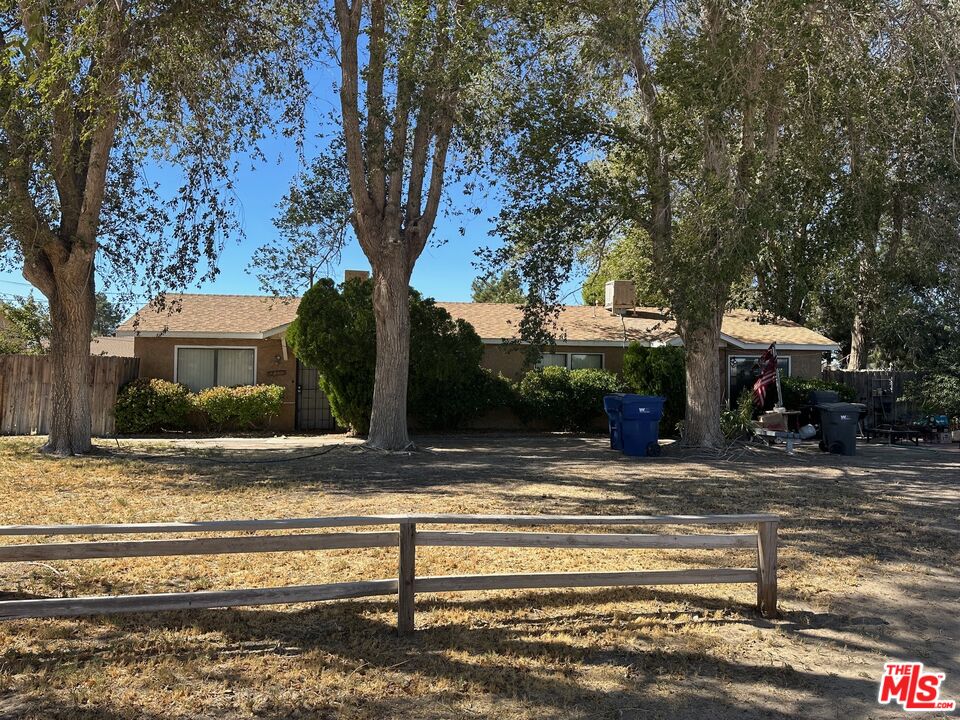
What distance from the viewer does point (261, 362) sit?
2177 cm

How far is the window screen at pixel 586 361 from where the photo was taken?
23.3 m

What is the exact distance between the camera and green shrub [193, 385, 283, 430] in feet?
65.3

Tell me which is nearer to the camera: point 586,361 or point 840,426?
point 840,426

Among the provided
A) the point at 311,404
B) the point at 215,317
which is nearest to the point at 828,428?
the point at 311,404

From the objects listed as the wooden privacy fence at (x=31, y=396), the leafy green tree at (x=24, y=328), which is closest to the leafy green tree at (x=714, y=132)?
the wooden privacy fence at (x=31, y=396)

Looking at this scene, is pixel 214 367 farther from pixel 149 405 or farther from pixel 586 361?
pixel 586 361

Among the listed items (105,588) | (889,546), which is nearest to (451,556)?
(105,588)

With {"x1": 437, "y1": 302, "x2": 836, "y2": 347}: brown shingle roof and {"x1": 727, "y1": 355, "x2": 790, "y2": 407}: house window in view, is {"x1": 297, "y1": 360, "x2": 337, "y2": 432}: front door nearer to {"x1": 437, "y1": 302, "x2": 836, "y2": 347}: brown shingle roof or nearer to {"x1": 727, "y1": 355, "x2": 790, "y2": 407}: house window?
{"x1": 437, "y1": 302, "x2": 836, "y2": 347}: brown shingle roof

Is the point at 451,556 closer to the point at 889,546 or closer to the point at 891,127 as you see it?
the point at 889,546

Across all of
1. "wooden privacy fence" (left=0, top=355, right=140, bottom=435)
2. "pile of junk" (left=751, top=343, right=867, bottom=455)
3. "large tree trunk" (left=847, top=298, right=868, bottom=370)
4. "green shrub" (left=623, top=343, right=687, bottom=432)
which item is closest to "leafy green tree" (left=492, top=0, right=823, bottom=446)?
"pile of junk" (left=751, top=343, right=867, bottom=455)

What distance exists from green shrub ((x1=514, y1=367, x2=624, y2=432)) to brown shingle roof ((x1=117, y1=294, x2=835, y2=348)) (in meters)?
1.18

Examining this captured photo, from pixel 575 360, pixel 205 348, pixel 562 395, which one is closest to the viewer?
pixel 562 395

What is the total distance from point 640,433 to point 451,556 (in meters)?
9.34

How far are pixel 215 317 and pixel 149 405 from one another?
146 inches
